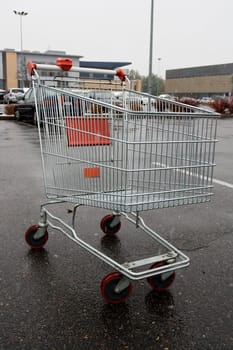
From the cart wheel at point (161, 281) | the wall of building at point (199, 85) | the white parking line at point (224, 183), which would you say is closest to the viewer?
the cart wheel at point (161, 281)

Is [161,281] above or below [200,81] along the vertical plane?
below

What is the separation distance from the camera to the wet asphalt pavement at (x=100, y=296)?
2.04m

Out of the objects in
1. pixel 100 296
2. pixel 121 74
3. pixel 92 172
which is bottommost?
pixel 100 296

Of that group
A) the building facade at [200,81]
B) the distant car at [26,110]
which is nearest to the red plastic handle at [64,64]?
the distant car at [26,110]

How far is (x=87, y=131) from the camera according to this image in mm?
2600

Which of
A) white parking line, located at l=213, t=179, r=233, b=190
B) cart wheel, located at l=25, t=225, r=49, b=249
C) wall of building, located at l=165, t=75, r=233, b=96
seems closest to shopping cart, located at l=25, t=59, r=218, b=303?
cart wheel, located at l=25, t=225, r=49, b=249

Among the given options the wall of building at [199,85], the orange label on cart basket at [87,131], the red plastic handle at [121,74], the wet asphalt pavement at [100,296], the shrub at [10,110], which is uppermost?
the wall of building at [199,85]

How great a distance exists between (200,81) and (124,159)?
90.0 meters

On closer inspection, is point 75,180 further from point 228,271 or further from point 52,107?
point 228,271

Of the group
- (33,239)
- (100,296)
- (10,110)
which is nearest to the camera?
(100,296)

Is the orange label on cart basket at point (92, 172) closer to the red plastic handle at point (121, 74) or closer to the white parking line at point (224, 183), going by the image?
the red plastic handle at point (121, 74)

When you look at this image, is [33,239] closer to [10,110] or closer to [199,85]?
[10,110]

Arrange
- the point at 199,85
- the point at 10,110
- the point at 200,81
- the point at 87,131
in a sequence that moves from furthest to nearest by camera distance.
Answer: the point at 199,85 → the point at 200,81 → the point at 10,110 → the point at 87,131

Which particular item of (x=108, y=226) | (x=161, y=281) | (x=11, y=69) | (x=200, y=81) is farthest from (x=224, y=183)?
(x=200, y=81)
